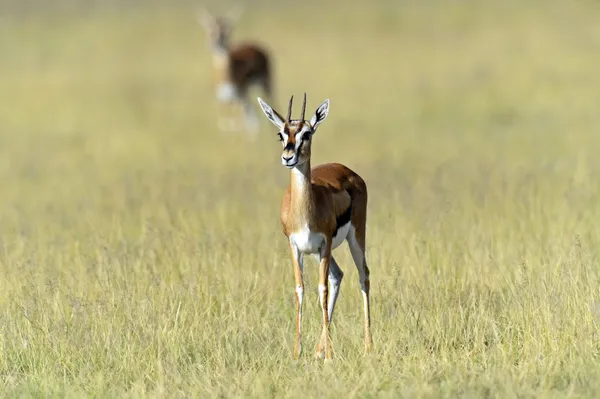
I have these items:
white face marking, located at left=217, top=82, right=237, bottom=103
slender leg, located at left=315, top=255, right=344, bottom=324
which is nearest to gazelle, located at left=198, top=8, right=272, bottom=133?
white face marking, located at left=217, top=82, right=237, bottom=103

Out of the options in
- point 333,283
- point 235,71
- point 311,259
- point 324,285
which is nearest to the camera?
point 324,285

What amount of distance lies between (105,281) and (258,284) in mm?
1112

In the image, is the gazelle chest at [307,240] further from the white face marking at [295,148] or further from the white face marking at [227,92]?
the white face marking at [227,92]

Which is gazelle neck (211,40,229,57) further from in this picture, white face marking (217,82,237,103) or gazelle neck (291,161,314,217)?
gazelle neck (291,161,314,217)

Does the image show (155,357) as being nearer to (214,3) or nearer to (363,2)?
(363,2)

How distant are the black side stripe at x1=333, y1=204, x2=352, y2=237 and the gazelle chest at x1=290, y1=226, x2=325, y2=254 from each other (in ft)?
0.65

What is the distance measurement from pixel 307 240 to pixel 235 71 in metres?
15.0

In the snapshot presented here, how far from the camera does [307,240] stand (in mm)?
6211

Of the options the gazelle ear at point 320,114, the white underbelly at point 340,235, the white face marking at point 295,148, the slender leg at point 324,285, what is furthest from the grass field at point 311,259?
the gazelle ear at point 320,114

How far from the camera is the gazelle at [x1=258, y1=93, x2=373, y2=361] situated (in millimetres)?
6090

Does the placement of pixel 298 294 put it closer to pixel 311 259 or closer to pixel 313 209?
pixel 313 209

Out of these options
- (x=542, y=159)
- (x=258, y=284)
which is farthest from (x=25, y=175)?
(x=258, y=284)

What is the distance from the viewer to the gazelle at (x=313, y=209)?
20.0 ft

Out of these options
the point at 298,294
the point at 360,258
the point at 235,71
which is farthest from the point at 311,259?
the point at 235,71
